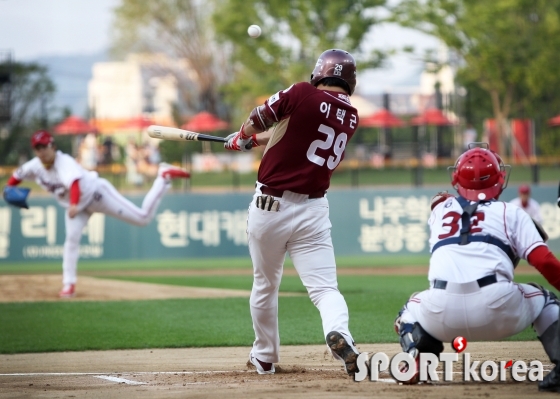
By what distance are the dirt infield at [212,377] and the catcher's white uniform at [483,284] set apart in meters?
0.40

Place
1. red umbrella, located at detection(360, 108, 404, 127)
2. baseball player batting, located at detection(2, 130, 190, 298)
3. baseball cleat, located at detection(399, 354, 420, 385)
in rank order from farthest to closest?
red umbrella, located at detection(360, 108, 404, 127) < baseball player batting, located at detection(2, 130, 190, 298) < baseball cleat, located at detection(399, 354, 420, 385)

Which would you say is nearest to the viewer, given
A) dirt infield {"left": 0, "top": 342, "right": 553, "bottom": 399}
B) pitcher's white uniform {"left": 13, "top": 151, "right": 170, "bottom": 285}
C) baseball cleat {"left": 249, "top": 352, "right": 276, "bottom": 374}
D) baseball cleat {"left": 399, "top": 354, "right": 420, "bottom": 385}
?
dirt infield {"left": 0, "top": 342, "right": 553, "bottom": 399}

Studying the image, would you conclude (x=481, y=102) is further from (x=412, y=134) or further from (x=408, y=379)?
(x=408, y=379)

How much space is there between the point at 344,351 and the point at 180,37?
1549 inches

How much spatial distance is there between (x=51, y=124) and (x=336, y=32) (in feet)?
34.9

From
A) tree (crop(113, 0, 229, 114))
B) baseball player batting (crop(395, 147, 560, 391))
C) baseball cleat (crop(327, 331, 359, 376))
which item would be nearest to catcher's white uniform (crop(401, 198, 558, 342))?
baseball player batting (crop(395, 147, 560, 391))

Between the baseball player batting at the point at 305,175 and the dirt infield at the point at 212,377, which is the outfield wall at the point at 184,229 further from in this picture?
the baseball player batting at the point at 305,175

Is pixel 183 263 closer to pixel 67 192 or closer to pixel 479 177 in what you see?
pixel 67 192

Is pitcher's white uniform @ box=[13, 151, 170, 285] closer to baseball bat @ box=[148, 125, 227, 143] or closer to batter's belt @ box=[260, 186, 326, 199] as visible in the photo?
baseball bat @ box=[148, 125, 227, 143]

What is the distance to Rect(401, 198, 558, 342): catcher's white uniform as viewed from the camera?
4781 millimetres

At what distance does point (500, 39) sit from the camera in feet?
94.3

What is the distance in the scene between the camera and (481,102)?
3169 cm

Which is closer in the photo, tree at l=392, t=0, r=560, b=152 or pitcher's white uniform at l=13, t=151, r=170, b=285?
pitcher's white uniform at l=13, t=151, r=170, b=285
